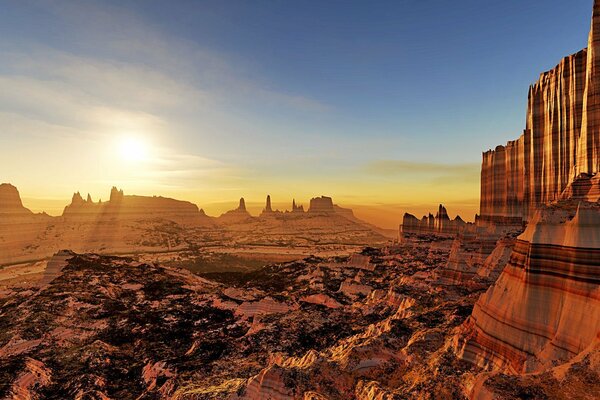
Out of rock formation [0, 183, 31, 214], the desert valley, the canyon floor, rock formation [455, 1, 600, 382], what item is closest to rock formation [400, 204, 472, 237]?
the desert valley

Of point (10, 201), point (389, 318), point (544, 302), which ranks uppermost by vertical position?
point (10, 201)

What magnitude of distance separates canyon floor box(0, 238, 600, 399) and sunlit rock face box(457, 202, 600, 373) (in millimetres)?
1350

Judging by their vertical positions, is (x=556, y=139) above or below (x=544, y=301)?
above

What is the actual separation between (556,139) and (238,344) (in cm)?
4463

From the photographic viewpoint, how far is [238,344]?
65.9 ft

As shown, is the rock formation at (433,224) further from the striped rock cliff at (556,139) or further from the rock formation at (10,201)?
the rock formation at (10,201)

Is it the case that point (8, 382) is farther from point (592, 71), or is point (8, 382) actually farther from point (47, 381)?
point (592, 71)

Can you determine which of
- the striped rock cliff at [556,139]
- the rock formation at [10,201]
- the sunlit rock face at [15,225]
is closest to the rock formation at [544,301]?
the striped rock cliff at [556,139]

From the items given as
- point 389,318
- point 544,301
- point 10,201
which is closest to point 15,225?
point 10,201

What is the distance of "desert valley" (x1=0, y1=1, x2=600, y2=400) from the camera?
10.7m

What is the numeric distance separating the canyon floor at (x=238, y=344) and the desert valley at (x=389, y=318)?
9 centimetres

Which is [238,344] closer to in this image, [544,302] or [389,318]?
[389,318]

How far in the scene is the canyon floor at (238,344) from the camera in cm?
1086

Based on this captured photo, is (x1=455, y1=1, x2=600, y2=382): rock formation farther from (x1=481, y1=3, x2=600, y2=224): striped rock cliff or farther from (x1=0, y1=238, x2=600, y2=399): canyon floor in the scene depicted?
(x1=481, y1=3, x2=600, y2=224): striped rock cliff
